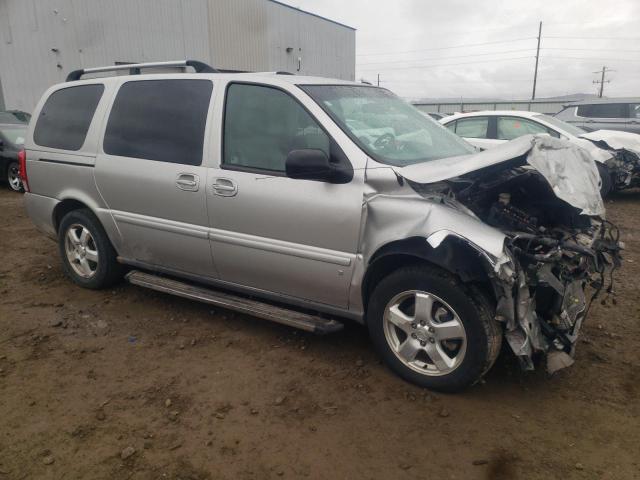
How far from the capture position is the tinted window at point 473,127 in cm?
902

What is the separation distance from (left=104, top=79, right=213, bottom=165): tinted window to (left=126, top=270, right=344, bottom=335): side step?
0.98 m

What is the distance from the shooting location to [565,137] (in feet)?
27.2

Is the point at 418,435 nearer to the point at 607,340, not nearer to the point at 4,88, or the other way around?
the point at 607,340

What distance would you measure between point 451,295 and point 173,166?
Answer: 2.20 metres

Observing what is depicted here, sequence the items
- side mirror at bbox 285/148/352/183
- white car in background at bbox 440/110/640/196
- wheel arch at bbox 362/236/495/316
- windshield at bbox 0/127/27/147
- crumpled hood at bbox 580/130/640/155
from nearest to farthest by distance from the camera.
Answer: wheel arch at bbox 362/236/495/316, side mirror at bbox 285/148/352/183, white car in background at bbox 440/110/640/196, crumpled hood at bbox 580/130/640/155, windshield at bbox 0/127/27/147

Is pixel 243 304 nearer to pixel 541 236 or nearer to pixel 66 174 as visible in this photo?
pixel 541 236

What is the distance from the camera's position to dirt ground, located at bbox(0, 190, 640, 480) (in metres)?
2.46

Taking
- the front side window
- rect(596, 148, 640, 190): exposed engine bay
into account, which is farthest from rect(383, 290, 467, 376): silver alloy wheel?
rect(596, 148, 640, 190): exposed engine bay

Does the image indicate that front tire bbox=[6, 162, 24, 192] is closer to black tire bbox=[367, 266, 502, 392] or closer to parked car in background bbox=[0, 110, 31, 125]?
parked car in background bbox=[0, 110, 31, 125]

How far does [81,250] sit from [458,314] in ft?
11.3

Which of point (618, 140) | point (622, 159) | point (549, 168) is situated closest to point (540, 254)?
point (549, 168)

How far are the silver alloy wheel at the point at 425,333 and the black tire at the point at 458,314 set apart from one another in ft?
0.09

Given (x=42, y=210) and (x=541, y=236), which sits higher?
(x=541, y=236)

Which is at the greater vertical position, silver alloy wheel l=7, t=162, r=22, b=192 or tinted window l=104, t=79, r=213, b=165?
tinted window l=104, t=79, r=213, b=165
